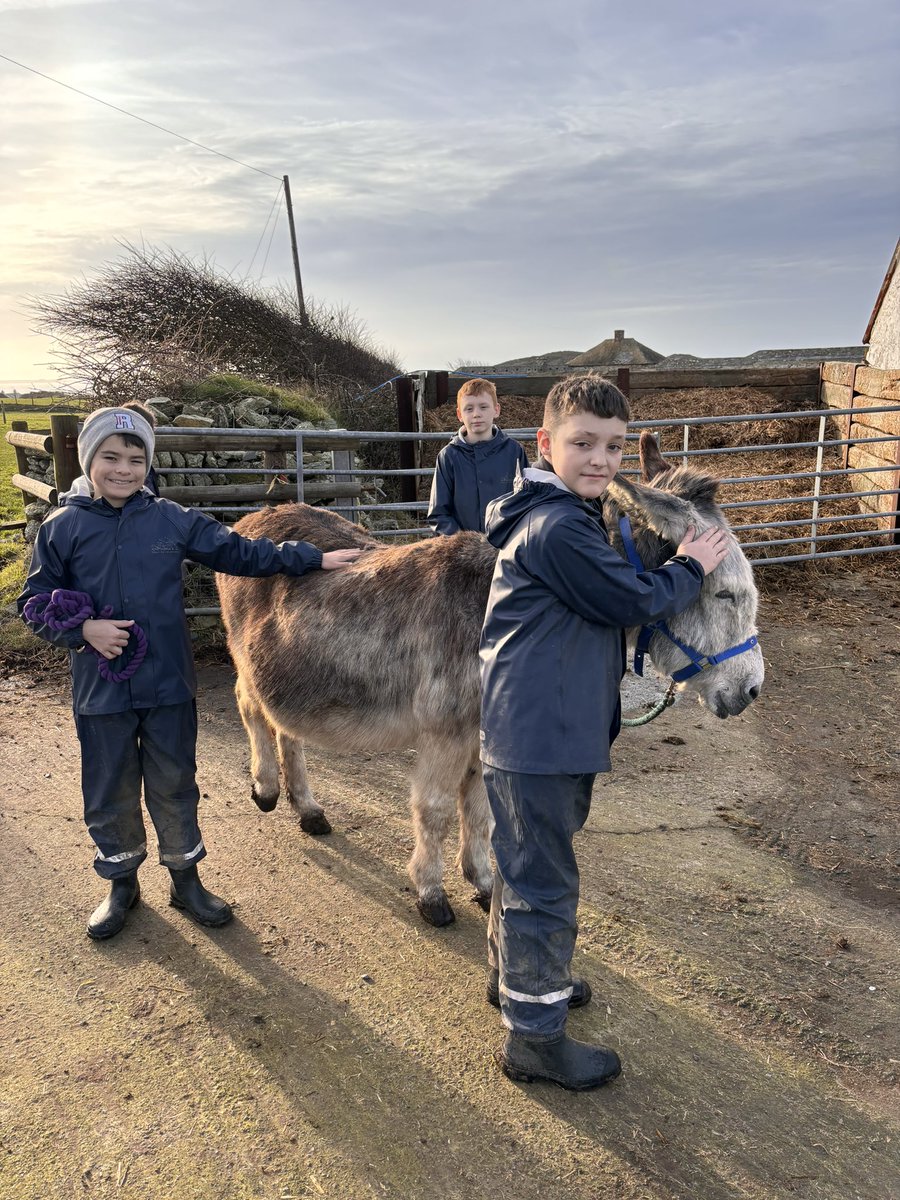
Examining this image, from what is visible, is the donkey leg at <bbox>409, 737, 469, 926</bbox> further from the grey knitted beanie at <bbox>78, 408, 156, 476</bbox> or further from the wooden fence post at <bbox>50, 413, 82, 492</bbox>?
the wooden fence post at <bbox>50, 413, 82, 492</bbox>

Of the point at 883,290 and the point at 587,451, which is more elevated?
the point at 883,290

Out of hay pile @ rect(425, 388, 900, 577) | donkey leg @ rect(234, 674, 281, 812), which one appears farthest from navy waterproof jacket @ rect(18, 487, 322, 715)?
hay pile @ rect(425, 388, 900, 577)

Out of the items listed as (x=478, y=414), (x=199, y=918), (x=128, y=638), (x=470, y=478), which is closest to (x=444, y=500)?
(x=470, y=478)

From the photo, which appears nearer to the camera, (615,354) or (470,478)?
(470,478)

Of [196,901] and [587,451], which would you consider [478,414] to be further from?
[196,901]

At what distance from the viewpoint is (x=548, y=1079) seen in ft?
8.47

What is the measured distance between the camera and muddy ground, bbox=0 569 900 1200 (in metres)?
2.30

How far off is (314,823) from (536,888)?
6.44 ft

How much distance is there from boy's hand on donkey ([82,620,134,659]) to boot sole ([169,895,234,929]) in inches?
47.0

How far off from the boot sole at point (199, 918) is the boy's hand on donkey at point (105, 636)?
119 centimetres

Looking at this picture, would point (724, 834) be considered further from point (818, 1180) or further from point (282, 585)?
point (282, 585)

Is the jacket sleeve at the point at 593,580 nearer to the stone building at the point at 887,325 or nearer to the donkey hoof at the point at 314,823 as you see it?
the donkey hoof at the point at 314,823

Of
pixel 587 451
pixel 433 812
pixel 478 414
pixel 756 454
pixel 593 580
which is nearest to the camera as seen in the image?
pixel 593 580

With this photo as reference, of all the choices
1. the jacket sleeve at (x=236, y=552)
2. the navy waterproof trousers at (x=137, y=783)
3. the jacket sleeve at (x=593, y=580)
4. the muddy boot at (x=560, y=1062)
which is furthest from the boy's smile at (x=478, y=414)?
the muddy boot at (x=560, y=1062)
